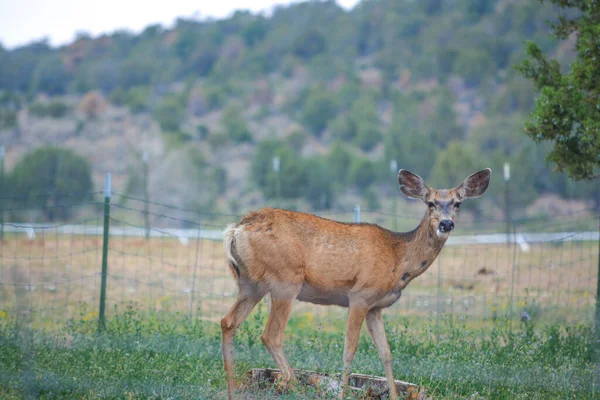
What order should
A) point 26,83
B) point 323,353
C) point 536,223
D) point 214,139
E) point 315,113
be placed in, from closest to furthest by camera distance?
point 323,353, point 536,223, point 214,139, point 315,113, point 26,83

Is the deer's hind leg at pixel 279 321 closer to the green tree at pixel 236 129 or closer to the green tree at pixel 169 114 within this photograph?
the green tree at pixel 236 129

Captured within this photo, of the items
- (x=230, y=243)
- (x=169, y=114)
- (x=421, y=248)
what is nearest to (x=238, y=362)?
(x=230, y=243)

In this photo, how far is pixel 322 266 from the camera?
8.27 m

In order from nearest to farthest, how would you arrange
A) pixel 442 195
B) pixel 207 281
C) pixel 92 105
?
1. pixel 442 195
2. pixel 207 281
3. pixel 92 105

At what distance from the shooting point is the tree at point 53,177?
115 ft

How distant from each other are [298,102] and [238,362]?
186 feet

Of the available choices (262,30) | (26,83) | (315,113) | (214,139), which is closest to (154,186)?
(214,139)

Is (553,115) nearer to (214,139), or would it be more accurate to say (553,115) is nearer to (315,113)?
(214,139)

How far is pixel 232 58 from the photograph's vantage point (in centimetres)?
8094

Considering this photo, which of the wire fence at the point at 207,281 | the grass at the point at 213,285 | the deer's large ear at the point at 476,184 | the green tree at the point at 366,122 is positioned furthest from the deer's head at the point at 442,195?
the green tree at the point at 366,122

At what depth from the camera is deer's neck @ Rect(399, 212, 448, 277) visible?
8.56 m

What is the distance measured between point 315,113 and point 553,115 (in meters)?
50.2

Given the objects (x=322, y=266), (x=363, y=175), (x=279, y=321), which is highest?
(x=363, y=175)

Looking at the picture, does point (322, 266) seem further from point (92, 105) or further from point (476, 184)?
point (92, 105)
